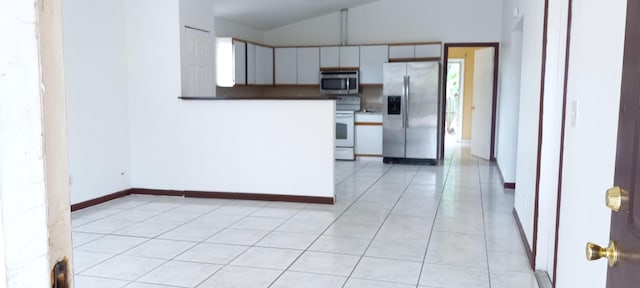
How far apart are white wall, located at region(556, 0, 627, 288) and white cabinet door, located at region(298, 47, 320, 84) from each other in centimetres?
606

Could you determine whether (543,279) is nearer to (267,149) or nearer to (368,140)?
(267,149)

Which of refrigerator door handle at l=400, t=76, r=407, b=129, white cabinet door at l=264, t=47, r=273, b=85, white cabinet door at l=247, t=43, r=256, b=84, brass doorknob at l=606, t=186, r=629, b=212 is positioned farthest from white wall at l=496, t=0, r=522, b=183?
brass doorknob at l=606, t=186, r=629, b=212

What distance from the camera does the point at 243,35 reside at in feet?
25.9

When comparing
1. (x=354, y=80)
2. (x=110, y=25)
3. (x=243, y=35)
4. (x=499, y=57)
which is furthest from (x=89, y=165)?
(x=499, y=57)

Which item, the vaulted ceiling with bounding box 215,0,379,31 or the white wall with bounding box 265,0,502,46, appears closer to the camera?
the vaulted ceiling with bounding box 215,0,379,31

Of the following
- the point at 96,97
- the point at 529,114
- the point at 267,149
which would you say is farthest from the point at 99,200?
the point at 529,114

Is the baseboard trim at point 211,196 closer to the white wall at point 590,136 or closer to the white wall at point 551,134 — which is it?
the white wall at point 551,134

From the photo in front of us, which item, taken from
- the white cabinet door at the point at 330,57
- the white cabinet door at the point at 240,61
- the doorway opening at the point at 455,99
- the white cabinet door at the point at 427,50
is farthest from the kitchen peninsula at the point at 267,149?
the doorway opening at the point at 455,99

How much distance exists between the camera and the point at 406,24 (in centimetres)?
806

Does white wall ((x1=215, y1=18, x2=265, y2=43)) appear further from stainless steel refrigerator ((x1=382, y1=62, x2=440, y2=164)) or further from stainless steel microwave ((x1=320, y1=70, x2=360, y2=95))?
stainless steel refrigerator ((x1=382, y1=62, x2=440, y2=164))

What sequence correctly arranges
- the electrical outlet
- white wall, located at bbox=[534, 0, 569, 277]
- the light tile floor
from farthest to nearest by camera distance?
the light tile floor
white wall, located at bbox=[534, 0, 569, 277]
the electrical outlet

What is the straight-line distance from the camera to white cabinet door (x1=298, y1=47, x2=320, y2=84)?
8.16 m

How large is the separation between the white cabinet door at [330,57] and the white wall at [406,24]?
1.24 feet

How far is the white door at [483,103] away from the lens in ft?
25.7
